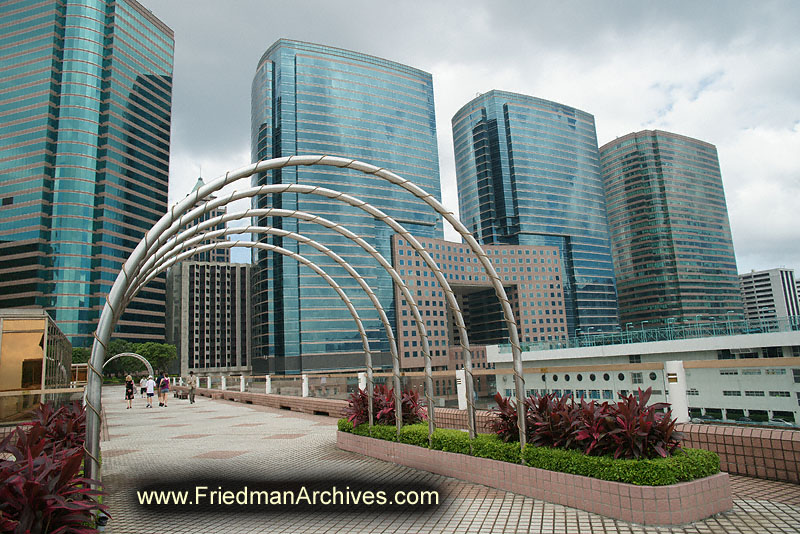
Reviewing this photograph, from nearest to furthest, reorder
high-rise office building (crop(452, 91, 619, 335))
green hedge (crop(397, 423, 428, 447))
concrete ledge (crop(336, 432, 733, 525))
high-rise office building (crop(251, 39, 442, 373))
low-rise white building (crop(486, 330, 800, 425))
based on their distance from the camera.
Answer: concrete ledge (crop(336, 432, 733, 525)) < low-rise white building (crop(486, 330, 800, 425)) < green hedge (crop(397, 423, 428, 447)) < high-rise office building (crop(251, 39, 442, 373)) < high-rise office building (crop(452, 91, 619, 335))

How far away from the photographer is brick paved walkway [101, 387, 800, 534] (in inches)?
213

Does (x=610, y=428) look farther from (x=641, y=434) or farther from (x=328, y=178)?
(x=328, y=178)

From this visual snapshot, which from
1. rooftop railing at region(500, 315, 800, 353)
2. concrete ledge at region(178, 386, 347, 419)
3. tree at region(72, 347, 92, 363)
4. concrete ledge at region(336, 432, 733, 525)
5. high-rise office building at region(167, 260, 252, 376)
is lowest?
concrete ledge at region(178, 386, 347, 419)

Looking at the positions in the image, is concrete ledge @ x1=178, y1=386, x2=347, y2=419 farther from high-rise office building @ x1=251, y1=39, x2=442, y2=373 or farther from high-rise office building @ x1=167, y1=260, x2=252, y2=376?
high-rise office building @ x1=167, y1=260, x2=252, y2=376

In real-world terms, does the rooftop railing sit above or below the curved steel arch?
below

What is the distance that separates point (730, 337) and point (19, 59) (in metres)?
123

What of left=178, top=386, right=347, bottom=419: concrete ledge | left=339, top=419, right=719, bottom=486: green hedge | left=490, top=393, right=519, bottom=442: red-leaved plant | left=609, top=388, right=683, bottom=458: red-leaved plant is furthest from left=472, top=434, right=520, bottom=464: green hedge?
left=178, top=386, right=347, bottom=419: concrete ledge

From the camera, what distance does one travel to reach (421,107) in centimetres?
12000

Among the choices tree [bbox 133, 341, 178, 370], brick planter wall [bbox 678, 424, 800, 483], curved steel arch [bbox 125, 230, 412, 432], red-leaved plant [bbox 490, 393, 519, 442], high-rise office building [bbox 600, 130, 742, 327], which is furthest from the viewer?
high-rise office building [bbox 600, 130, 742, 327]

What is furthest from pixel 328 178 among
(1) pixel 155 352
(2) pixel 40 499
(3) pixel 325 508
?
(2) pixel 40 499

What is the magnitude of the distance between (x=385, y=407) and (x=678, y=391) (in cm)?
565

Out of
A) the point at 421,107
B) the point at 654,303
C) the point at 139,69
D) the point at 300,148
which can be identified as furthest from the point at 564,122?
the point at 139,69

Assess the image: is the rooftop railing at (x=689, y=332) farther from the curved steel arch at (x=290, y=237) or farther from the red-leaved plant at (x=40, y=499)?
the red-leaved plant at (x=40, y=499)

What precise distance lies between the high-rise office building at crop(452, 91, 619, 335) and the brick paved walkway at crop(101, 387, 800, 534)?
404 feet
